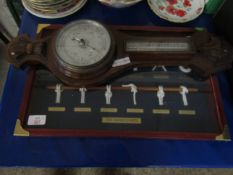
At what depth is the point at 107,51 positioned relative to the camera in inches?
27.9

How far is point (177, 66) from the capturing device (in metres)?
0.79

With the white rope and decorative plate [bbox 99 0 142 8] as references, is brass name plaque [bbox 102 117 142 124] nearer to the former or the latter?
the white rope

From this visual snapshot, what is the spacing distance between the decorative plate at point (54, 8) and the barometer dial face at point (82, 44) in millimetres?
144

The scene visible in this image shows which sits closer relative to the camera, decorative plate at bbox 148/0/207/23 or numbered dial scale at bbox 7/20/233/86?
numbered dial scale at bbox 7/20/233/86

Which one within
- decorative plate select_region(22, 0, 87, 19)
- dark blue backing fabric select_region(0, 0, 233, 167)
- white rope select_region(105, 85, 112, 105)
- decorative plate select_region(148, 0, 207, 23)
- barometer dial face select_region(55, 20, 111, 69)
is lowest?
dark blue backing fabric select_region(0, 0, 233, 167)

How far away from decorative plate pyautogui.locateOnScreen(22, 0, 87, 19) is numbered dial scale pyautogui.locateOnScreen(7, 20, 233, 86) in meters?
0.14

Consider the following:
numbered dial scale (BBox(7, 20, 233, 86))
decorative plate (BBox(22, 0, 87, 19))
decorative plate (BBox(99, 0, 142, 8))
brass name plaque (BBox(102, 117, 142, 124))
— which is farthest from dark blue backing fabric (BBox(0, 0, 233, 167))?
decorative plate (BBox(99, 0, 142, 8))

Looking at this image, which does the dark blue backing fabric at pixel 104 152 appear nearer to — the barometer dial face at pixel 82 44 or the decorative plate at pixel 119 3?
the barometer dial face at pixel 82 44

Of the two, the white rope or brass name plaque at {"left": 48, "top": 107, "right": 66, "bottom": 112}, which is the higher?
the white rope

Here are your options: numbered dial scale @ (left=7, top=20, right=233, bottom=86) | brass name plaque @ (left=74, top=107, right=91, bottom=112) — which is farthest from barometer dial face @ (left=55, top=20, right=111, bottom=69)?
brass name plaque @ (left=74, top=107, right=91, bottom=112)

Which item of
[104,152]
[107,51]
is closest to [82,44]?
[107,51]

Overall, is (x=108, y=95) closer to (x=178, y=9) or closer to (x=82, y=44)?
(x=82, y=44)

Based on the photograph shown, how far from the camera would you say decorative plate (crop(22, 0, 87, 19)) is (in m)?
0.84

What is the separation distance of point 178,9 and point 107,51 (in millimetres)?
337
